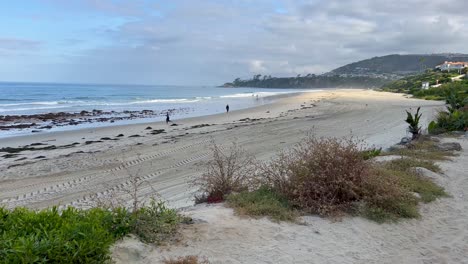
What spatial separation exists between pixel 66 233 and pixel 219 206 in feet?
9.19

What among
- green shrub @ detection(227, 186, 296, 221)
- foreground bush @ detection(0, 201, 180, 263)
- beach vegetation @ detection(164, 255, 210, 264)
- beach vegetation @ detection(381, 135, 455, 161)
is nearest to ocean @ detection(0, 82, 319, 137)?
beach vegetation @ detection(381, 135, 455, 161)

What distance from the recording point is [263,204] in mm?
5895

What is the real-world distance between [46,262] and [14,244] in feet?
1.05

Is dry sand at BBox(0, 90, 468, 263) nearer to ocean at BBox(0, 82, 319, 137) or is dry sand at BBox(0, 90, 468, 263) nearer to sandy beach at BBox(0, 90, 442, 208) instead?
sandy beach at BBox(0, 90, 442, 208)

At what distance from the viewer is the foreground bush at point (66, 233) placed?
10.5 feet

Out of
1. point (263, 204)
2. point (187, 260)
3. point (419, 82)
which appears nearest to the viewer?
point (187, 260)

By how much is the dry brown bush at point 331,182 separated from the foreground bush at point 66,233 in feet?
7.26

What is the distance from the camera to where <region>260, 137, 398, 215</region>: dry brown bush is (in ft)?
19.6

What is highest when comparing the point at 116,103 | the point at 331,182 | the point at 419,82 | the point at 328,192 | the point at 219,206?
the point at 419,82

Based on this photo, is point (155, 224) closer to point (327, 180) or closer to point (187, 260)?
point (187, 260)

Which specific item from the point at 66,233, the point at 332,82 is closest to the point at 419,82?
the point at 66,233

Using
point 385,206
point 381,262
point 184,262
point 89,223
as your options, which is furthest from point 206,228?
point 385,206

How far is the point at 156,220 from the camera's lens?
477 cm

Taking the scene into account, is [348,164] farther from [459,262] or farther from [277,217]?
[459,262]
